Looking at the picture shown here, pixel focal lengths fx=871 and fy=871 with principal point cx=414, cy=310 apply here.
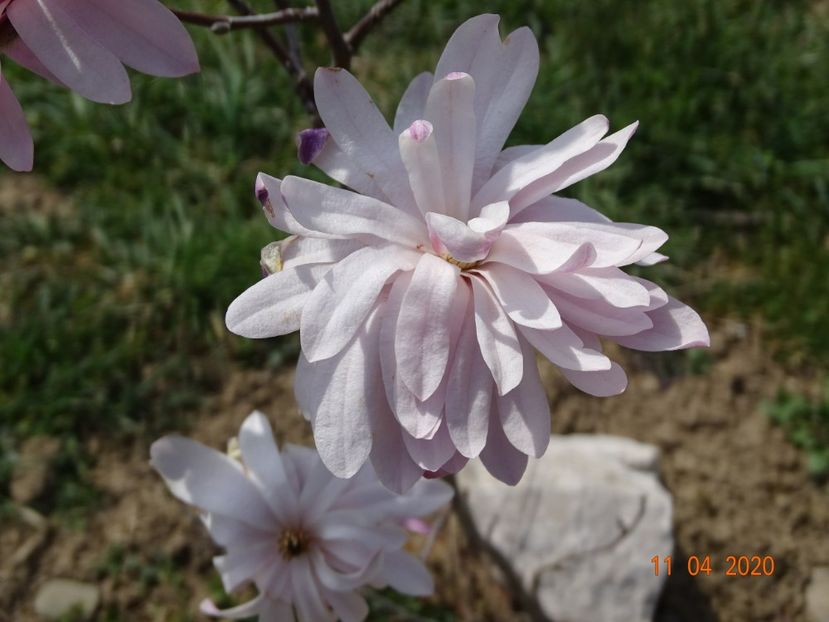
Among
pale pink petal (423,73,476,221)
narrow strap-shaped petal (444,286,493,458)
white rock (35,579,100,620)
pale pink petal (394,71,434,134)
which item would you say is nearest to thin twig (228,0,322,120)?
pale pink petal (394,71,434,134)

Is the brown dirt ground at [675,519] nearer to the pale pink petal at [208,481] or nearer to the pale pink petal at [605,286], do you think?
the pale pink petal at [208,481]

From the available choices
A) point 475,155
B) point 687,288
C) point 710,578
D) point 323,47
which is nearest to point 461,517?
point 710,578

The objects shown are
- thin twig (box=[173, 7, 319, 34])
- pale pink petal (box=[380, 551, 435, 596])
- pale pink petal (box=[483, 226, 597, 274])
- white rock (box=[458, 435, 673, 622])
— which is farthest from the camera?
white rock (box=[458, 435, 673, 622])

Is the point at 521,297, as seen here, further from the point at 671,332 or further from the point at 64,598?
the point at 64,598

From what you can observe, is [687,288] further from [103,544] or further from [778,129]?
[103,544]

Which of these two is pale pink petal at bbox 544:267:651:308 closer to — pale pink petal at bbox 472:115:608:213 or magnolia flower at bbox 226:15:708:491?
magnolia flower at bbox 226:15:708:491

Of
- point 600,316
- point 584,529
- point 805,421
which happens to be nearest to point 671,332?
point 600,316
